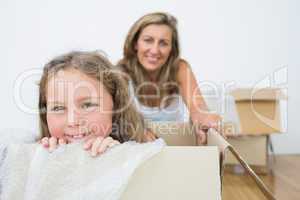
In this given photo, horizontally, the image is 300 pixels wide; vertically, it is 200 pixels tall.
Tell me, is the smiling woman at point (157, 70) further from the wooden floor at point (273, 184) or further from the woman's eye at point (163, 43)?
the wooden floor at point (273, 184)

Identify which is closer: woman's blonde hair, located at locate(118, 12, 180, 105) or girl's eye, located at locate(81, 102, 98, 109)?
girl's eye, located at locate(81, 102, 98, 109)

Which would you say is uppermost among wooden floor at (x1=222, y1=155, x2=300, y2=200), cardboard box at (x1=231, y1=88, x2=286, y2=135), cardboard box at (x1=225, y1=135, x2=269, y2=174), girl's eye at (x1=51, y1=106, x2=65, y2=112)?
girl's eye at (x1=51, y1=106, x2=65, y2=112)

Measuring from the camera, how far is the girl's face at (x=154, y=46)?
1472 mm

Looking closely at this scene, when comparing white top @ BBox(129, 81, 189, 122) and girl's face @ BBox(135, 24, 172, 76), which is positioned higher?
girl's face @ BBox(135, 24, 172, 76)

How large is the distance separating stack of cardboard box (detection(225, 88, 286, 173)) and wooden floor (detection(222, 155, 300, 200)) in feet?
0.33

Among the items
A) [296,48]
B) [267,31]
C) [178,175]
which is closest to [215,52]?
[267,31]

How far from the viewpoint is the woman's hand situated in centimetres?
95

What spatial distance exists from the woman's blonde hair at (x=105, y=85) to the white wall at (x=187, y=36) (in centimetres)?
166

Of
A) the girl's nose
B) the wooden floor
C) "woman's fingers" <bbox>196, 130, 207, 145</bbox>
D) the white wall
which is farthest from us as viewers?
the white wall

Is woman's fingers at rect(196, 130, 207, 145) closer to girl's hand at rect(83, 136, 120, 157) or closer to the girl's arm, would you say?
the girl's arm

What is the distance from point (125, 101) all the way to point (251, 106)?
136 cm

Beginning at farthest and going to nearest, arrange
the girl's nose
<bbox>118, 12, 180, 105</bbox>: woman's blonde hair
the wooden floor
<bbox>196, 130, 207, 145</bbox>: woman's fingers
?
the wooden floor, <bbox>118, 12, 180, 105</bbox>: woman's blonde hair, <bbox>196, 130, 207, 145</bbox>: woman's fingers, the girl's nose

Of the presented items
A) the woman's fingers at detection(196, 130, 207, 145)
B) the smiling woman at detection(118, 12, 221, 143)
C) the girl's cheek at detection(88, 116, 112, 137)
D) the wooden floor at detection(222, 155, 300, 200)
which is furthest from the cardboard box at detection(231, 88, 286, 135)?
the girl's cheek at detection(88, 116, 112, 137)

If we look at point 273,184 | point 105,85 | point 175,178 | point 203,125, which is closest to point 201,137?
point 203,125
